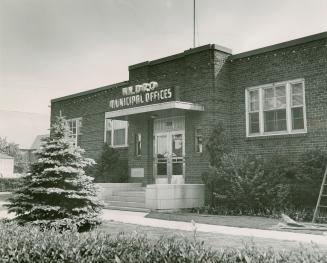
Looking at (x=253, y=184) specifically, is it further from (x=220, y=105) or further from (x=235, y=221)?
(x=220, y=105)

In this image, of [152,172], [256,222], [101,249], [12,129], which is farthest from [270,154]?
[12,129]

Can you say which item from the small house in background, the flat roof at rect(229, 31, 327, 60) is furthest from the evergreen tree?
the small house in background

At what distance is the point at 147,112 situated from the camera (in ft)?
57.3

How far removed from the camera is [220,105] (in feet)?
55.1

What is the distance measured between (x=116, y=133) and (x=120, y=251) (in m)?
17.3

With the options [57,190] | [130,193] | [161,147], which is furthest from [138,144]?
[57,190]

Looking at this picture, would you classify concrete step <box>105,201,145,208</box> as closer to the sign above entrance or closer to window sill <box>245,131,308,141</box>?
the sign above entrance

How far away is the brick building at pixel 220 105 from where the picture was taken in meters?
14.8

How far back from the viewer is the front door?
58.6 feet

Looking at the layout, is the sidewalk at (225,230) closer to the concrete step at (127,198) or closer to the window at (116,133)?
the concrete step at (127,198)

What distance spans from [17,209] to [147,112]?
868 cm

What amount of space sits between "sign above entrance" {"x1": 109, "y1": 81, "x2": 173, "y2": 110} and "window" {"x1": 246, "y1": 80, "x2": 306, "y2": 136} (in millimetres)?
3280

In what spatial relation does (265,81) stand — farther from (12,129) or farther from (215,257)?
(12,129)

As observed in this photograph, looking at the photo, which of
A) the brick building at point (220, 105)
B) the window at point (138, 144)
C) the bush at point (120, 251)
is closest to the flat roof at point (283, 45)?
the brick building at point (220, 105)
